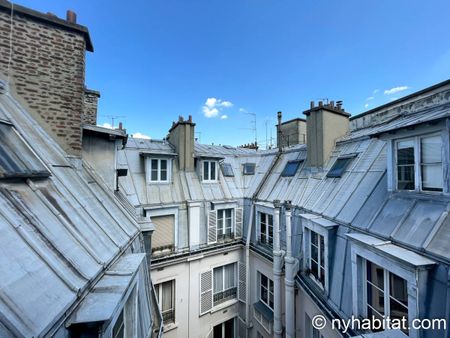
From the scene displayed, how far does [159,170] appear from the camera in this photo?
10672 mm

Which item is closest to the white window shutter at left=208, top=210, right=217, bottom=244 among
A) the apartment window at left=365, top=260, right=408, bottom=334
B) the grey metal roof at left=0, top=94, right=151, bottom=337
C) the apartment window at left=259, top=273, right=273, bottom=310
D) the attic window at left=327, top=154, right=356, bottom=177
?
the apartment window at left=259, top=273, right=273, bottom=310

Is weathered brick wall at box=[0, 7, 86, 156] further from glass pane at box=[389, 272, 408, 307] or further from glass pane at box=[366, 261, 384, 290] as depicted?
glass pane at box=[389, 272, 408, 307]

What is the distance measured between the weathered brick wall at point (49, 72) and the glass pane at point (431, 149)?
297 inches

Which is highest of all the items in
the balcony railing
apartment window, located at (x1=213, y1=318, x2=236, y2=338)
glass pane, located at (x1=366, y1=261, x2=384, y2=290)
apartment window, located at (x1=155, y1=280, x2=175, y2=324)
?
glass pane, located at (x1=366, y1=261, x2=384, y2=290)

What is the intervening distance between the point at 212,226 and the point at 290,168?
5.01 metres

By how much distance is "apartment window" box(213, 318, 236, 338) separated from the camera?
445 inches

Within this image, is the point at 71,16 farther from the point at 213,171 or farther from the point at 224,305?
the point at 224,305

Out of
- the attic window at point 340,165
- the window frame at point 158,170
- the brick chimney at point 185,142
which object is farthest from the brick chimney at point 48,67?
the attic window at point 340,165

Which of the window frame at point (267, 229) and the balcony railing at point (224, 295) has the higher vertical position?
the window frame at point (267, 229)

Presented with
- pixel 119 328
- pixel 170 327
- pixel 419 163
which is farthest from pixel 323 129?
pixel 170 327

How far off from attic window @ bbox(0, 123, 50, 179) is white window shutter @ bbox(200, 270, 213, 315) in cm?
896

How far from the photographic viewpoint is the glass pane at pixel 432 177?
403cm

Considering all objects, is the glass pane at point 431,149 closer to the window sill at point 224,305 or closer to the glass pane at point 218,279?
the glass pane at point 218,279

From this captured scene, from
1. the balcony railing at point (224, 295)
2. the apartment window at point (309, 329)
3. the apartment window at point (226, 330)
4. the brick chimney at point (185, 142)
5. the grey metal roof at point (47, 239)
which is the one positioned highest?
the brick chimney at point (185, 142)
